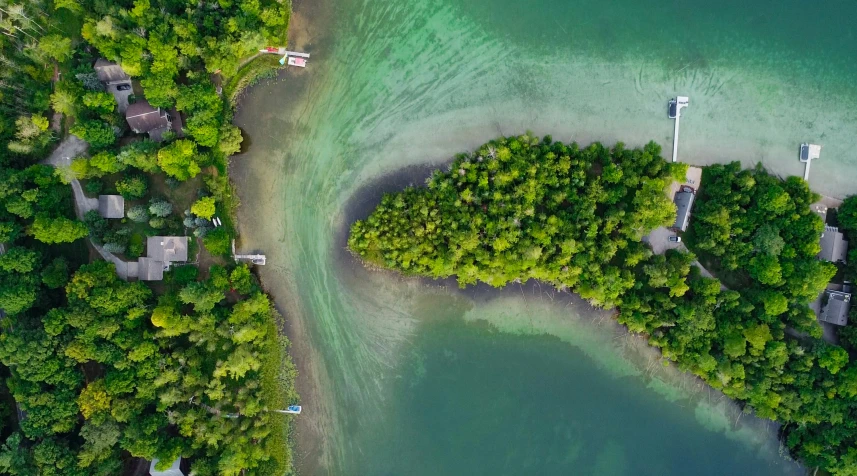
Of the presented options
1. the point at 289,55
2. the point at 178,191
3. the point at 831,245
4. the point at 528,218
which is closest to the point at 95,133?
the point at 178,191

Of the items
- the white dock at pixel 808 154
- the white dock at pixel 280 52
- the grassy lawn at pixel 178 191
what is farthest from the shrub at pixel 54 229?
the white dock at pixel 808 154

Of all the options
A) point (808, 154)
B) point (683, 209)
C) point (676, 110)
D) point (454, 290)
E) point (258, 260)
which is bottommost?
point (454, 290)

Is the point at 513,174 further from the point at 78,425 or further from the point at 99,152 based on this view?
the point at 78,425

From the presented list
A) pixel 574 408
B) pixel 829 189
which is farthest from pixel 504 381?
pixel 829 189

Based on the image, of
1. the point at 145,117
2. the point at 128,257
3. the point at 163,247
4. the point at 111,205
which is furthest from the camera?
the point at 128,257

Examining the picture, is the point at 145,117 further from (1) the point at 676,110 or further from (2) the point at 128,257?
(1) the point at 676,110
